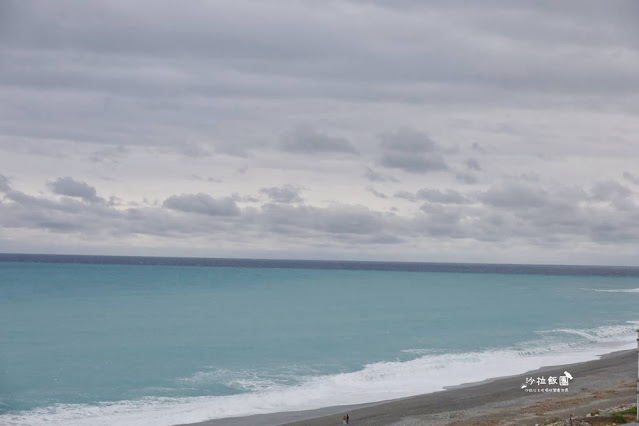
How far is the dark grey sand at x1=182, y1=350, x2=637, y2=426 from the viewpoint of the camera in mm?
24209

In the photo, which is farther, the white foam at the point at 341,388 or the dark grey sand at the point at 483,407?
the white foam at the point at 341,388

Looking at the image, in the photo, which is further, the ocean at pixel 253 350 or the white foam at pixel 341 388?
the ocean at pixel 253 350

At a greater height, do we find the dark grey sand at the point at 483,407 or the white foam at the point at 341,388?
the dark grey sand at the point at 483,407

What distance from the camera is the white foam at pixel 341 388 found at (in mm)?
26234

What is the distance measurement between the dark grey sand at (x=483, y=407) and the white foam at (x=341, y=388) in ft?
4.63

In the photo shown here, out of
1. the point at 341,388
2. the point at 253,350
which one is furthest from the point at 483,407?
the point at 253,350

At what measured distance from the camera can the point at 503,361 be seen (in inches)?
1575

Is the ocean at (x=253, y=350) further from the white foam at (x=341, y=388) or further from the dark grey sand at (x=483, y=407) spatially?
the dark grey sand at (x=483, y=407)

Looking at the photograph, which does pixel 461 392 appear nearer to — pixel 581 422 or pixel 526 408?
pixel 526 408

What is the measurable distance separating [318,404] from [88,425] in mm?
9769

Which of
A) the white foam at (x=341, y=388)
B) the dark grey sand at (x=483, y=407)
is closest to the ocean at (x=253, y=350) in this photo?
the white foam at (x=341, y=388)

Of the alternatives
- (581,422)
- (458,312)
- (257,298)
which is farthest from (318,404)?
(257,298)

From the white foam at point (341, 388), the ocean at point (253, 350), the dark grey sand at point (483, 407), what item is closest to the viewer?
the dark grey sand at point (483, 407)

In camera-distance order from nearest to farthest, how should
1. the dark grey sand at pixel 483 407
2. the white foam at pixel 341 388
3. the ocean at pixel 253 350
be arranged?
1. the dark grey sand at pixel 483 407
2. the white foam at pixel 341 388
3. the ocean at pixel 253 350
